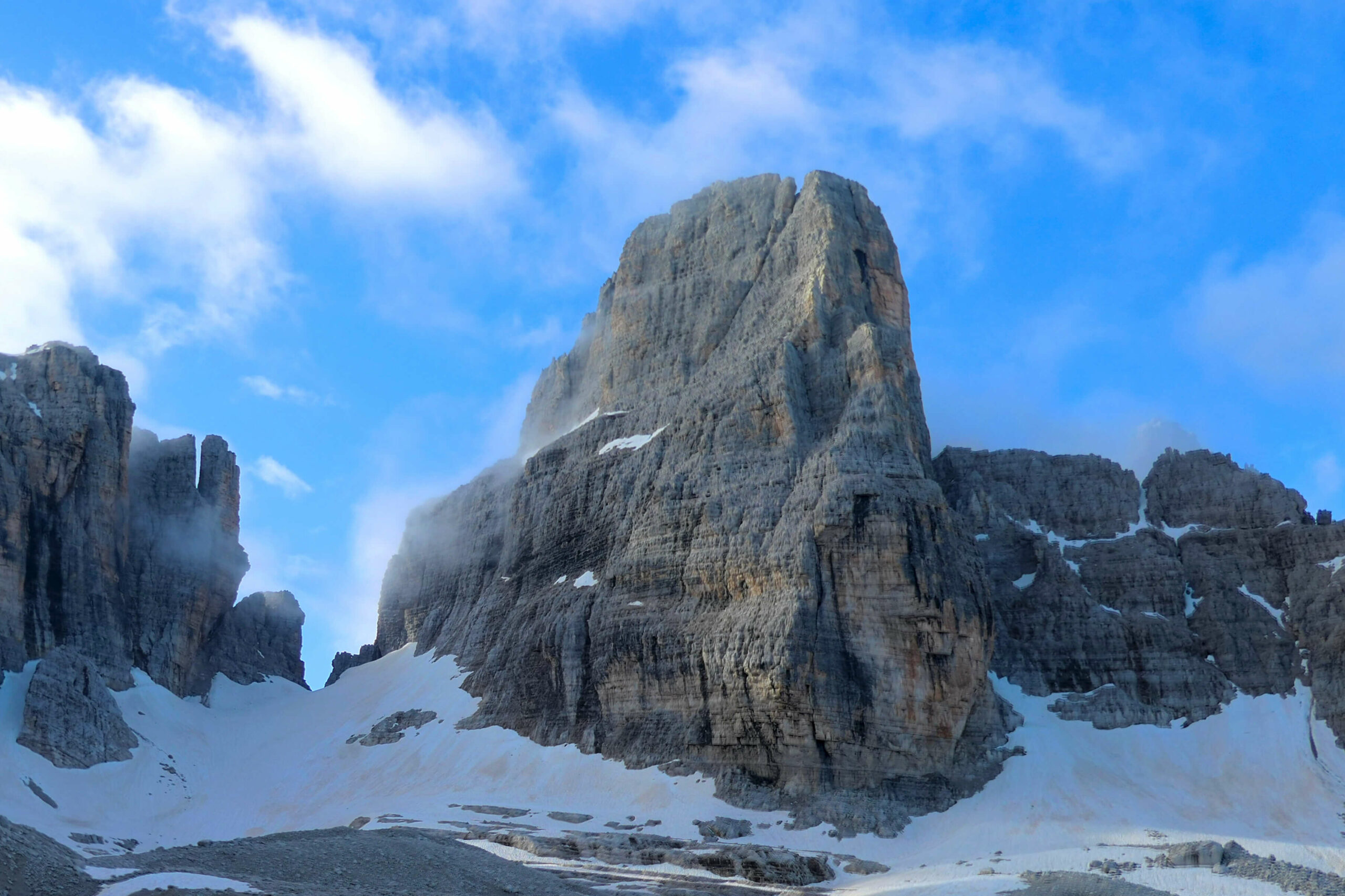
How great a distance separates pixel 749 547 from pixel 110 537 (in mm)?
46789

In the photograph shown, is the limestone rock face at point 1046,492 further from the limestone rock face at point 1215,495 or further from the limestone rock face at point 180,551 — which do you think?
the limestone rock face at point 180,551

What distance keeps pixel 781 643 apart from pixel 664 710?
915cm

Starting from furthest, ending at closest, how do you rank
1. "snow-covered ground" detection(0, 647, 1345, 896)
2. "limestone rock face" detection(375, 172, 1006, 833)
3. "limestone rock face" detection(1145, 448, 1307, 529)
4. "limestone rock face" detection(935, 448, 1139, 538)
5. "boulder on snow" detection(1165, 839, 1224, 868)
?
"limestone rock face" detection(935, 448, 1139, 538)
"limestone rock face" detection(1145, 448, 1307, 529)
"limestone rock face" detection(375, 172, 1006, 833)
"snow-covered ground" detection(0, 647, 1345, 896)
"boulder on snow" detection(1165, 839, 1224, 868)

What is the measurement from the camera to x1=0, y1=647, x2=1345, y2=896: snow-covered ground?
59656mm

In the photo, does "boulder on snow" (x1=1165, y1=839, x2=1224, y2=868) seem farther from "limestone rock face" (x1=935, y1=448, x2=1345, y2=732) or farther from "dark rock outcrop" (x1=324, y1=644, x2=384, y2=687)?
"dark rock outcrop" (x1=324, y1=644, x2=384, y2=687)

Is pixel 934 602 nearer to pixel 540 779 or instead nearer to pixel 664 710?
pixel 664 710

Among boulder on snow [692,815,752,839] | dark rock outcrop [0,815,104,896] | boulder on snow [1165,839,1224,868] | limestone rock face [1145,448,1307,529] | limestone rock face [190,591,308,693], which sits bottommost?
dark rock outcrop [0,815,104,896]

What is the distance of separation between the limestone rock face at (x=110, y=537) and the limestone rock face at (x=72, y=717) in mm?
2331

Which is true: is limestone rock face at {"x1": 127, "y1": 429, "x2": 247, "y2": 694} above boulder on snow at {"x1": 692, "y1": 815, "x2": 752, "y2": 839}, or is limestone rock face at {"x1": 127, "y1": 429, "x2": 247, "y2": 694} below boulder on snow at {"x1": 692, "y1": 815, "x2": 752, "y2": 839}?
above

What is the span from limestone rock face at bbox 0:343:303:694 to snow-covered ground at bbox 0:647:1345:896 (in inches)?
170

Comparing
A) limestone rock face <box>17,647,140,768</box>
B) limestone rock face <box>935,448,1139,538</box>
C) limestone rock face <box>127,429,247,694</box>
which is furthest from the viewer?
limestone rock face <box>127,429,247,694</box>

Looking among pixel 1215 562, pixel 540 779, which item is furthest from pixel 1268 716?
pixel 540 779

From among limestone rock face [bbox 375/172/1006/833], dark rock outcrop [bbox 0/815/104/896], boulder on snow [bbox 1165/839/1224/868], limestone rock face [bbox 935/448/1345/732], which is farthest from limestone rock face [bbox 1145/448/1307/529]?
dark rock outcrop [bbox 0/815/104/896]

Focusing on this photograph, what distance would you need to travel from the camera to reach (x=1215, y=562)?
3209 inches
